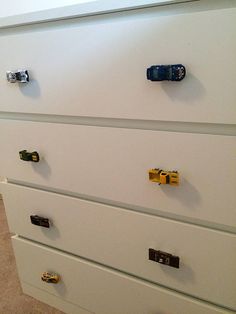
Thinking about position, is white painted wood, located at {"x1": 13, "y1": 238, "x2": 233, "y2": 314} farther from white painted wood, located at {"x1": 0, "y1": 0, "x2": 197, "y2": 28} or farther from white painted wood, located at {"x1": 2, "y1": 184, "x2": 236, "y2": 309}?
white painted wood, located at {"x1": 0, "y1": 0, "x2": 197, "y2": 28}

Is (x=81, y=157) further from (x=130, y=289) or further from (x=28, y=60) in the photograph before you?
(x=130, y=289)

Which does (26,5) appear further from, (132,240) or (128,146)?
(132,240)

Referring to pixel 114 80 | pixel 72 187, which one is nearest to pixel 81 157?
pixel 72 187

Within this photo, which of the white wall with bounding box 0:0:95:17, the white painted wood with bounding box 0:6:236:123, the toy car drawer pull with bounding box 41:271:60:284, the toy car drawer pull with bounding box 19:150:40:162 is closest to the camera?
the white painted wood with bounding box 0:6:236:123

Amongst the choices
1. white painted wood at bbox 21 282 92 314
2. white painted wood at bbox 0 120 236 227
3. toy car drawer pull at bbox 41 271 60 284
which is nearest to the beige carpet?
white painted wood at bbox 21 282 92 314

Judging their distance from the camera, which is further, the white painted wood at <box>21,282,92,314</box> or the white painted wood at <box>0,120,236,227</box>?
the white painted wood at <box>21,282,92,314</box>

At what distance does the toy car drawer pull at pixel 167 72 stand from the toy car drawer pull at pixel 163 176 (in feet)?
0.61

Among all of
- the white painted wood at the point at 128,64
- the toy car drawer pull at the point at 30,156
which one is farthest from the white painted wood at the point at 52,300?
the white painted wood at the point at 128,64

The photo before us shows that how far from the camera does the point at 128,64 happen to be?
0.54m

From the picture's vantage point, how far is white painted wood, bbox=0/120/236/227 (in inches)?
20.7

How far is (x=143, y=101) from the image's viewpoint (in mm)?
550

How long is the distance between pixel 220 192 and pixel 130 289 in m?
0.39

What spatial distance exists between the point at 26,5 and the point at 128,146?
1.00 meters

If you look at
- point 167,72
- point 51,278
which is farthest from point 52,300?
point 167,72
